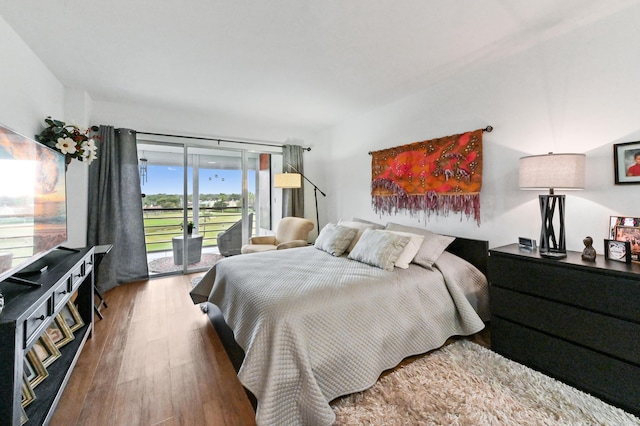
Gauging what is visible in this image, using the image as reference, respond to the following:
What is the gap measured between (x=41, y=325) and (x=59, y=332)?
30.9 inches

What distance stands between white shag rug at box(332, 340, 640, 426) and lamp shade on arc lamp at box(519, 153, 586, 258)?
0.84 metres

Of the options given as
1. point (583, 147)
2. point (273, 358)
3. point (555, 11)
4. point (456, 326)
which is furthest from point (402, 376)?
point (555, 11)

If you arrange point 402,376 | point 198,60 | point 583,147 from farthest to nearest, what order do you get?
1. point 198,60
2. point 583,147
3. point 402,376

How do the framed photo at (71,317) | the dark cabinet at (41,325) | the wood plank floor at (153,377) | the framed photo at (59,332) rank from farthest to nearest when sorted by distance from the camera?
the framed photo at (71,317) → the framed photo at (59,332) → the wood plank floor at (153,377) → the dark cabinet at (41,325)

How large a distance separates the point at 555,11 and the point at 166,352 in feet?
12.1

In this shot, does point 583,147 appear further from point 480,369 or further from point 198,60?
point 198,60

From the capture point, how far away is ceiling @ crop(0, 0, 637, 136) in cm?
183

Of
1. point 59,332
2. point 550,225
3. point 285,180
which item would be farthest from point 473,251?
point 59,332

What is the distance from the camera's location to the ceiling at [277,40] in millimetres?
1835

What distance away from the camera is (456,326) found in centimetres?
222

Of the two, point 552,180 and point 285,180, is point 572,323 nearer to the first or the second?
point 552,180

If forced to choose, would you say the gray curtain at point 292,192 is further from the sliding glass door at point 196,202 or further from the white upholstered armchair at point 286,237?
the white upholstered armchair at point 286,237

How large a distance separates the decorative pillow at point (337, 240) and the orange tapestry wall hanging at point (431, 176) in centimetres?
88

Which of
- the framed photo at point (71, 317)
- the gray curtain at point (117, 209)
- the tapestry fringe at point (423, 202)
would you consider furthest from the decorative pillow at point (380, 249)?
the gray curtain at point (117, 209)
